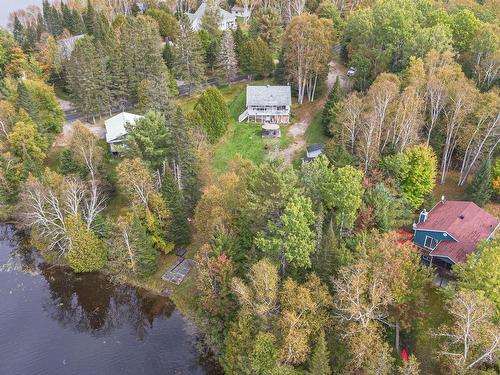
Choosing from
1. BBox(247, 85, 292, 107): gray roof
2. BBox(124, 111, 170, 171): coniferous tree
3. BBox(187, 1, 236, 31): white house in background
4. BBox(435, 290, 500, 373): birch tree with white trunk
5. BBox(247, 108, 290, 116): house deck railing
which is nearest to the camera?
BBox(435, 290, 500, 373): birch tree with white trunk

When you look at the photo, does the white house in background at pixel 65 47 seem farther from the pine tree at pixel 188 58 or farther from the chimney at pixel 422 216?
the chimney at pixel 422 216

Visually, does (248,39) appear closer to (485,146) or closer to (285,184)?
(485,146)

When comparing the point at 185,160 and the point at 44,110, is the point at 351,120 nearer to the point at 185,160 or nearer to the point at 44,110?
the point at 185,160

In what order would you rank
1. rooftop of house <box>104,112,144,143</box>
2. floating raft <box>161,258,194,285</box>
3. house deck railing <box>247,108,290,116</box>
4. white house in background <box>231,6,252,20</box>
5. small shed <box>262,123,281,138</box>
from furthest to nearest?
white house in background <box>231,6,252,20</box> → house deck railing <box>247,108,290,116</box> → small shed <box>262,123,281,138</box> → rooftop of house <box>104,112,144,143</box> → floating raft <box>161,258,194,285</box>

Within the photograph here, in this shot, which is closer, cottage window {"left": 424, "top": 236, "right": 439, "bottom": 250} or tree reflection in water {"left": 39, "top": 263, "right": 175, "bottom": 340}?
tree reflection in water {"left": 39, "top": 263, "right": 175, "bottom": 340}

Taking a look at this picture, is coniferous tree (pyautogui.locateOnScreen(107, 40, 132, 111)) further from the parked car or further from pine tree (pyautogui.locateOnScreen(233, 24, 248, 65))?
the parked car

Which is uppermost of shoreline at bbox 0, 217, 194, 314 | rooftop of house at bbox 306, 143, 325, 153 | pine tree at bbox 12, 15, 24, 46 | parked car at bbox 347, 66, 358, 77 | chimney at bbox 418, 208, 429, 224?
pine tree at bbox 12, 15, 24, 46

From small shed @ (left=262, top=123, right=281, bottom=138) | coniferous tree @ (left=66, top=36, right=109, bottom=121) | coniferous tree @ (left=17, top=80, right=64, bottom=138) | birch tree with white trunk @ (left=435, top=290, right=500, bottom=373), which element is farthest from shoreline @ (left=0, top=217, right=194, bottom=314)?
coniferous tree @ (left=66, top=36, right=109, bottom=121)
